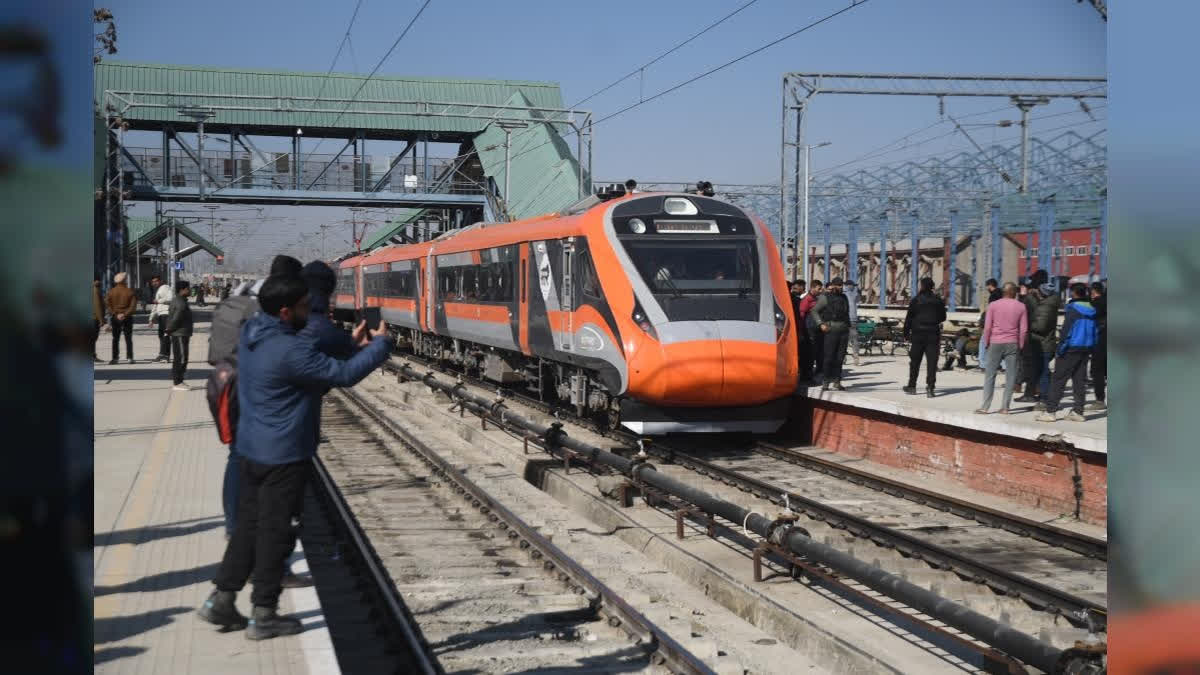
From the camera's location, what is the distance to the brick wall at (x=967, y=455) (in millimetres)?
10672

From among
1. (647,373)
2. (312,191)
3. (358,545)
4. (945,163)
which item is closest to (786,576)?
(358,545)

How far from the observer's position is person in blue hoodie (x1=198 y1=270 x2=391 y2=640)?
209 inches

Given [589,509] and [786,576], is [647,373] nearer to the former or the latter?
[589,509]

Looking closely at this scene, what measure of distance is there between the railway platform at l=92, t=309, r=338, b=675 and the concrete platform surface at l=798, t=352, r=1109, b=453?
19.5 feet

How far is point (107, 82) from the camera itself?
42.9 m

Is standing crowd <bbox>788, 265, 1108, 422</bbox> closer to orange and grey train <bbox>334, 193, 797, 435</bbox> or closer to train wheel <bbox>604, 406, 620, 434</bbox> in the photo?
orange and grey train <bbox>334, 193, 797, 435</bbox>

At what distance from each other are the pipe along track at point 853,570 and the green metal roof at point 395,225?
127 ft

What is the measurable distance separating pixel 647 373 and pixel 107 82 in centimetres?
3670

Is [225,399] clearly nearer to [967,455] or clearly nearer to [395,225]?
[967,455]

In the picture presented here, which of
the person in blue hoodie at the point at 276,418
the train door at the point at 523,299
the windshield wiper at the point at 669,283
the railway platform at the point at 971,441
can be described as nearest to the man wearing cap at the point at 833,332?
the railway platform at the point at 971,441

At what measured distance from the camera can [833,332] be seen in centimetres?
1576

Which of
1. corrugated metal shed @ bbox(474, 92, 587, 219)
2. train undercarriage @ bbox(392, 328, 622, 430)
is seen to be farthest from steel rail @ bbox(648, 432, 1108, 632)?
corrugated metal shed @ bbox(474, 92, 587, 219)

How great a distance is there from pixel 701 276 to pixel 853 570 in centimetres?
644

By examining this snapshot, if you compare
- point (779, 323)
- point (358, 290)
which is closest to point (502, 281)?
point (779, 323)
